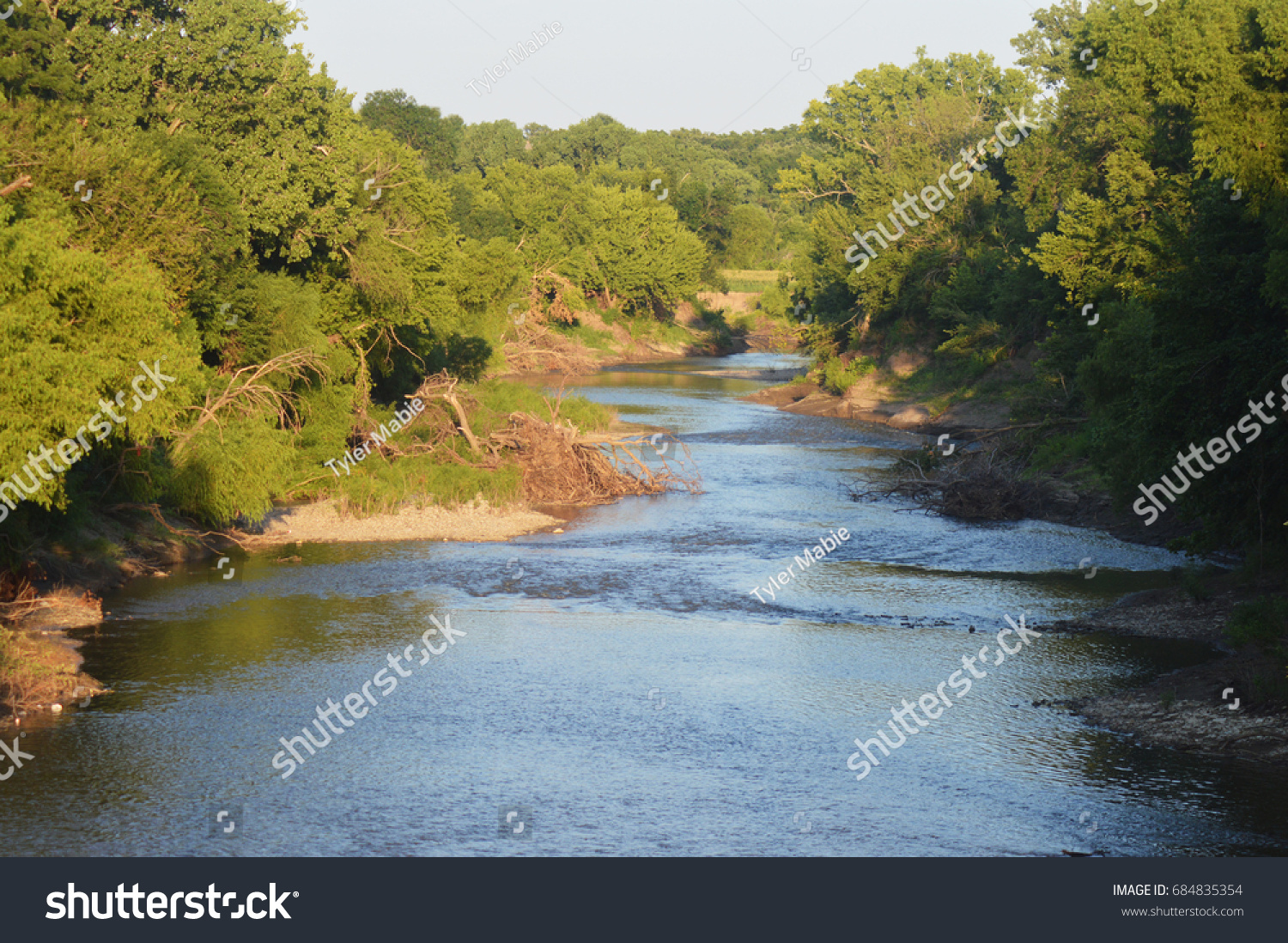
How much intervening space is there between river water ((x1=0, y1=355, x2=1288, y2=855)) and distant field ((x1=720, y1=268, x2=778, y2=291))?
80.1m

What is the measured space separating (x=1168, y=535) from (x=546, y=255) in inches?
2233

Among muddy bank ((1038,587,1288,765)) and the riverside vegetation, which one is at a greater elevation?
the riverside vegetation

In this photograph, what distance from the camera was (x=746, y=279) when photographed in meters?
109

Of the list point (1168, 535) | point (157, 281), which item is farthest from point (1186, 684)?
point (157, 281)

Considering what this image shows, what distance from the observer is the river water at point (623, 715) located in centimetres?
1247

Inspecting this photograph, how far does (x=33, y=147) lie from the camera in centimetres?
2181

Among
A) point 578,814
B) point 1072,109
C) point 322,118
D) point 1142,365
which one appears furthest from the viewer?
point 1072,109

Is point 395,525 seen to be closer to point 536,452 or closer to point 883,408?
point 536,452

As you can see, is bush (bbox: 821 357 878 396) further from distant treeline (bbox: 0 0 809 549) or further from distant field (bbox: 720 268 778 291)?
distant field (bbox: 720 268 778 291)

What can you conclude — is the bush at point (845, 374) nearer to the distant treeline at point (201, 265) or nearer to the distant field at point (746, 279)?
the distant treeline at point (201, 265)

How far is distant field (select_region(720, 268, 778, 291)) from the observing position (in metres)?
107

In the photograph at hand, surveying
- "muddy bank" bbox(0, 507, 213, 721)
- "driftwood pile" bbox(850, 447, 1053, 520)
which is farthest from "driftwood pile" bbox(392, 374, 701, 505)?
"muddy bank" bbox(0, 507, 213, 721)

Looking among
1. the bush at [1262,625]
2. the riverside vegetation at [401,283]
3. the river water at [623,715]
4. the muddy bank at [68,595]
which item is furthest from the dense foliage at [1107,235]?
the muddy bank at [68,595]

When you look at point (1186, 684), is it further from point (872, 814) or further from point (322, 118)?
point (322, 118)
